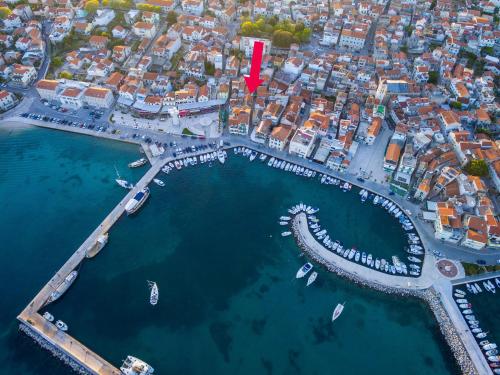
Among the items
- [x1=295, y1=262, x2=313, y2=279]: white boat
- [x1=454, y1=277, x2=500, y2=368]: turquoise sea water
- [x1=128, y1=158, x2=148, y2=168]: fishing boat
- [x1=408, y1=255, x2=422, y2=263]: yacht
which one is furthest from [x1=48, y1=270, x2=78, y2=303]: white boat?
[x1=454, y1=277, x2=500, y2=368]: turquoise sea water

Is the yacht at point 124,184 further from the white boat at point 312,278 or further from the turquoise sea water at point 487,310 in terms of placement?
the turquoise sea water at point 487,310

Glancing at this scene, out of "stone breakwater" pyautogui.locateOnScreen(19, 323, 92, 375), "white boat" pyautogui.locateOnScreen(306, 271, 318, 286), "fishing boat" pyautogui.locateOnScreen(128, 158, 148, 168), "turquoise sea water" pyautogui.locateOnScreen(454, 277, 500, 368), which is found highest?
"fishing boat" pyautogui.locateOnScreen(128, 158, 148, 168)

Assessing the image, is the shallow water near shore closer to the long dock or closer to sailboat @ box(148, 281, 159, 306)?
sailboat @ box(148, 281, 159, 306)

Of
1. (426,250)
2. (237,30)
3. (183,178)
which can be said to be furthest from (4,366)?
(237,30)

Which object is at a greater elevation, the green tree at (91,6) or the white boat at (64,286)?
the green tree at (91,6)

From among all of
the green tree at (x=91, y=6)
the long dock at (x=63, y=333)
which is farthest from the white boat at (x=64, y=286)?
the green tree at (x=91, y=6)

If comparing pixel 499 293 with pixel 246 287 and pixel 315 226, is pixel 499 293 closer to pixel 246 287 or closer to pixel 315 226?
pixel 315 226
